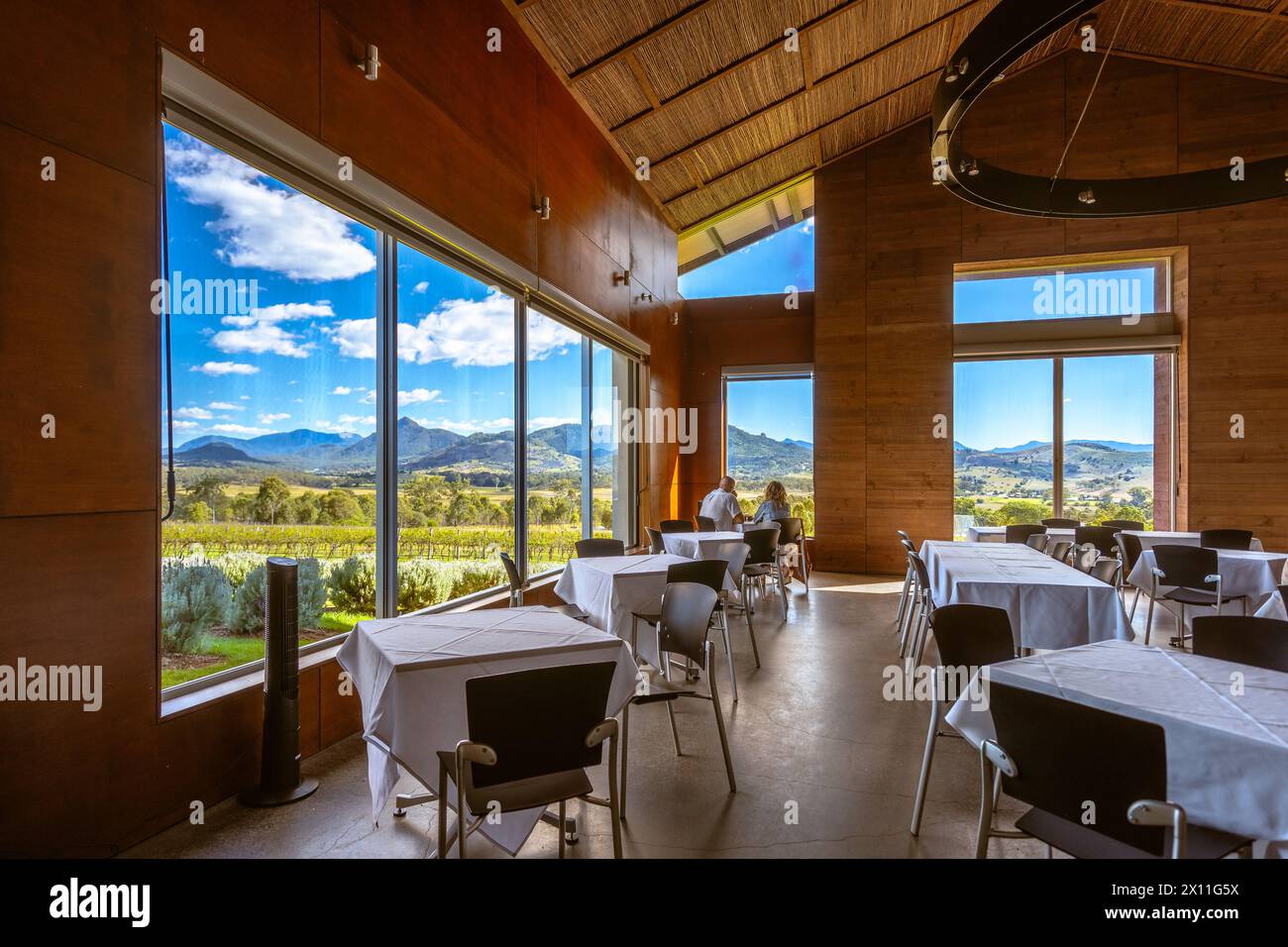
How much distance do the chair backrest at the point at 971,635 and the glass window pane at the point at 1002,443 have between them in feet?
23.9

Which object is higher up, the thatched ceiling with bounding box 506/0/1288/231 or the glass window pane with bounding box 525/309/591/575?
the thatched ceiling with bounding box 506/0/1288/231

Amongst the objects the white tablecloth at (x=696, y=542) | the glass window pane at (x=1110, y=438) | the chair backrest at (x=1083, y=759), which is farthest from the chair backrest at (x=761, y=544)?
the glass window pane at (x=1110, y=438)

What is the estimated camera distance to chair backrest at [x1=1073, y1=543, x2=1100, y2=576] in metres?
5.88

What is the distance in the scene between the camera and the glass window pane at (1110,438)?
9203 millimetres

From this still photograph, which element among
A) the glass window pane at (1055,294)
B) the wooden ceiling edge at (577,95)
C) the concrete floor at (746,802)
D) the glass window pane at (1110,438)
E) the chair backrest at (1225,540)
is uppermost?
the wooden ceiling edge at (577,95)

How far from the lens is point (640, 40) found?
618 cm

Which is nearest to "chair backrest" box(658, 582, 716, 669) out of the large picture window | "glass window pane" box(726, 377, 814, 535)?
the large picture window

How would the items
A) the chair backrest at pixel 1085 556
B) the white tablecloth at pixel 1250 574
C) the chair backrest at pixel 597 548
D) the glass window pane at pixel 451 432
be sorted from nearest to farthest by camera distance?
the glass window pane at pixel 451 432 → the white tablecloth at pixel 1250 574 → the chair backrest at pixel 597 548 → the chair backrest at pixel 1085 556

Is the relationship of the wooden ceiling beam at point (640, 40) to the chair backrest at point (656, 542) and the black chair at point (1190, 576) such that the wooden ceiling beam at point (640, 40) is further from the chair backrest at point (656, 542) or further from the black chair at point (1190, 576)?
the black chair at point (1190, 576)

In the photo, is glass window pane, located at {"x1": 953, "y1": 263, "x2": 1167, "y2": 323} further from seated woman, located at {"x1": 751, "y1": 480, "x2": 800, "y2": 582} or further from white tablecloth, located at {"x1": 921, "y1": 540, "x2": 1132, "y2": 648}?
white tablecloth, located at {"x1": 921, "y1": 540, "x2": 1132, "y2": 648}

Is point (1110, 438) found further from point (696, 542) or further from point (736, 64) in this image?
point (736, 64)

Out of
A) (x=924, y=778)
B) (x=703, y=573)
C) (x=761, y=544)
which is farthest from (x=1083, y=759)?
(x=761, y=544)
